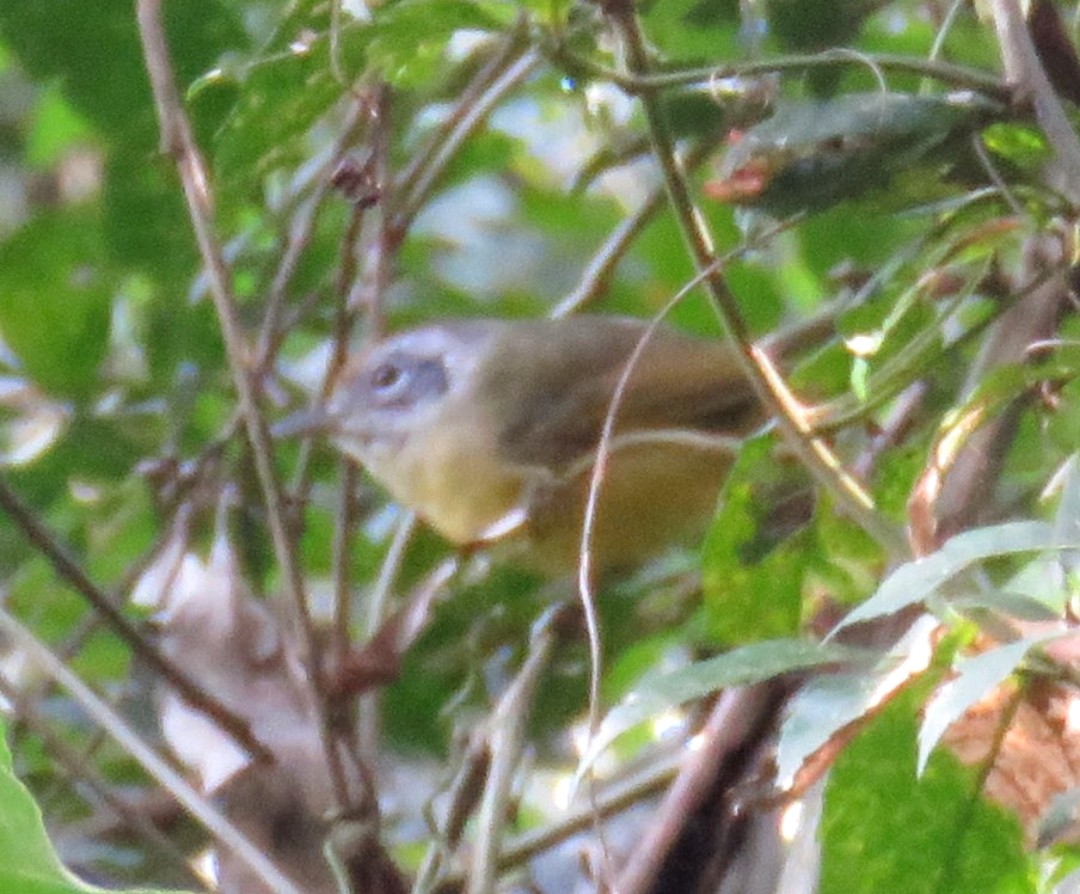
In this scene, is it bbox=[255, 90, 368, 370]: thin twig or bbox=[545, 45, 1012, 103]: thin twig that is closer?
bbox=[545, 45, 1012, 103]: thin twig

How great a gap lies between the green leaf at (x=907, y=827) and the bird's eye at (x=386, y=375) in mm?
1621

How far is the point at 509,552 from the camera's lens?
83.1 inches

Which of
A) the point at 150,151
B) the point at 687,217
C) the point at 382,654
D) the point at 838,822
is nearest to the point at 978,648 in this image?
the point at 838,822

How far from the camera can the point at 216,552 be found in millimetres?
1728

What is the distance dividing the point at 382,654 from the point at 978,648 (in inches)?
24.8

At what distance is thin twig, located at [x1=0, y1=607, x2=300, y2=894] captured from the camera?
4.32 feet

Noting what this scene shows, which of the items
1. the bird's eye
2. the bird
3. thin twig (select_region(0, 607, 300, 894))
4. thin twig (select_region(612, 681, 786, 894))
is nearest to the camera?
thin twig (select_region(0, 607, 300, 894))

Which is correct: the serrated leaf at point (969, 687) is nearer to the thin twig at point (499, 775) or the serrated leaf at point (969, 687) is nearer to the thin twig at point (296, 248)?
the thin twig at point (499, 775)

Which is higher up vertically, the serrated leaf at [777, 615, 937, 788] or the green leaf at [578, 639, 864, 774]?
the green leaf at [578, 639, 864, 774]

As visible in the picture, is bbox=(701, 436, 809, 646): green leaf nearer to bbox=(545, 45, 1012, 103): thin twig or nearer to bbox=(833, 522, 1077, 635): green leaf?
bbox=(545, 45, 1012, 103): thin twig

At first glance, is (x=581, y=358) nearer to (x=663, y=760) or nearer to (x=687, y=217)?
(x=663, y=760)

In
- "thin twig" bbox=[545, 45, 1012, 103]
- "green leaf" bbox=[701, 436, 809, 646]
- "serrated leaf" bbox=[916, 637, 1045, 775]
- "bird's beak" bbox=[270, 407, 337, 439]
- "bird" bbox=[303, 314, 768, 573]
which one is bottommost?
"bird" bbox=[303, 314, 768, 573]

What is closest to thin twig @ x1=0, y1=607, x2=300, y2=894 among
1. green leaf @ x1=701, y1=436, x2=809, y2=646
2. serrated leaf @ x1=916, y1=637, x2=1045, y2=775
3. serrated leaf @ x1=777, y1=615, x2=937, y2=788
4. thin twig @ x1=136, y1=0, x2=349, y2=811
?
thin twig @ x1=136, y1=0, x2=349, y2=811

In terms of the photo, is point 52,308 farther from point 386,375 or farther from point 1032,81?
point 1032,81
